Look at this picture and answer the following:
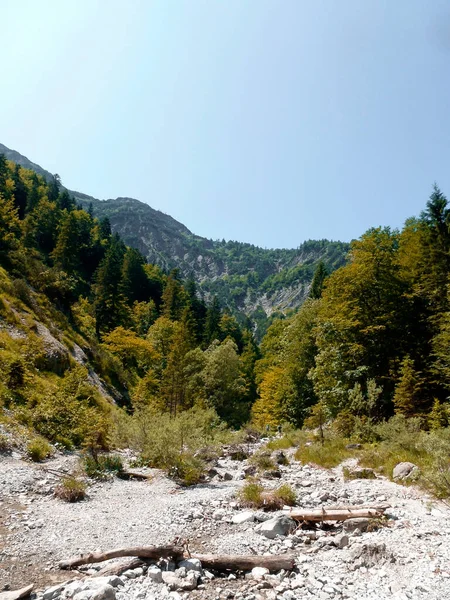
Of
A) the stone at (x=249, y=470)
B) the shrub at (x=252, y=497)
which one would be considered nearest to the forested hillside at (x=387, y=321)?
the stone at (x=249, y=470)

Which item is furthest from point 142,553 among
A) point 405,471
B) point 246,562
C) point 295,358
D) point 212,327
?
point 212,327

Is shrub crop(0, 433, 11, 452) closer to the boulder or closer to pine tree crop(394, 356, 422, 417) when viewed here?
the boulder

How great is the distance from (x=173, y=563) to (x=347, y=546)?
Result: 3712 mm

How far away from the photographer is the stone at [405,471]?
12.3m

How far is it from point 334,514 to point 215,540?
316 cm

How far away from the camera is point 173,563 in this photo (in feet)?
23.1

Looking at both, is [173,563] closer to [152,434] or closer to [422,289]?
[152,434]

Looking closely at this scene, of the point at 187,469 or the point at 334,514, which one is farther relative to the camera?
the point at 187,469

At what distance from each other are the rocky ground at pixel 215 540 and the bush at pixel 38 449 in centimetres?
138

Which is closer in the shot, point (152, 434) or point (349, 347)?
point (152, 434)

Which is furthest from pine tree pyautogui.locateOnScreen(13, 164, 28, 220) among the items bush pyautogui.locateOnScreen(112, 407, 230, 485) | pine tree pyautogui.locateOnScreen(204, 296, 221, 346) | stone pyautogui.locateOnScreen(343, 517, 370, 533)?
stone pyautogui.locateOnScreen(343, 517, 370, 533)

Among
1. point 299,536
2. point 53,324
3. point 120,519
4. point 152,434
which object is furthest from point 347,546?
point 53,324

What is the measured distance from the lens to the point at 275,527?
8.58 m

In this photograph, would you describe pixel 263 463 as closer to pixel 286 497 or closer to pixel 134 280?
pixel 286 497
